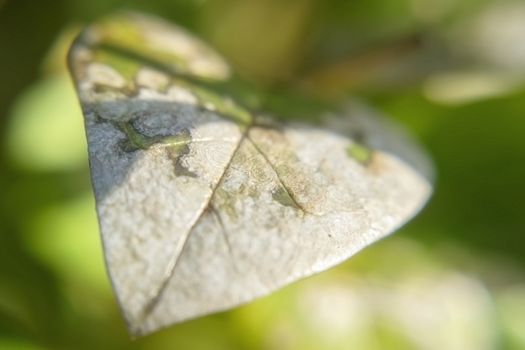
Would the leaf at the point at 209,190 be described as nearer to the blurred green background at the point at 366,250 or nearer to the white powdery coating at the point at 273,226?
the white powdery coating at the point at 273,226

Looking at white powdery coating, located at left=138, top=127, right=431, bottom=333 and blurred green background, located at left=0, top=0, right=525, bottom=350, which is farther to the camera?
blurred green background, located at left=0, top=0, right=525, bottom=350

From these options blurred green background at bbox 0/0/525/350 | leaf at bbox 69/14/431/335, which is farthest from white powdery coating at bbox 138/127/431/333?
blurred green background at bbox 0/0/525/350

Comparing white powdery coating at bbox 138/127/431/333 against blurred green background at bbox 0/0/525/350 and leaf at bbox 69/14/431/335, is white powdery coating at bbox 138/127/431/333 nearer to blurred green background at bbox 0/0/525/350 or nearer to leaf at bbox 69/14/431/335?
leaf at bbox 69/14/431/335

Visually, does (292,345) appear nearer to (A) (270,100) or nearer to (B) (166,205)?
(A) (270,100)

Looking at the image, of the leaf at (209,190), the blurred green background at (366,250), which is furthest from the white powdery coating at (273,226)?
the blurred green background at (366,250)

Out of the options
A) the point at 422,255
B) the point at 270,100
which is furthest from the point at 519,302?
the point at 270,100
